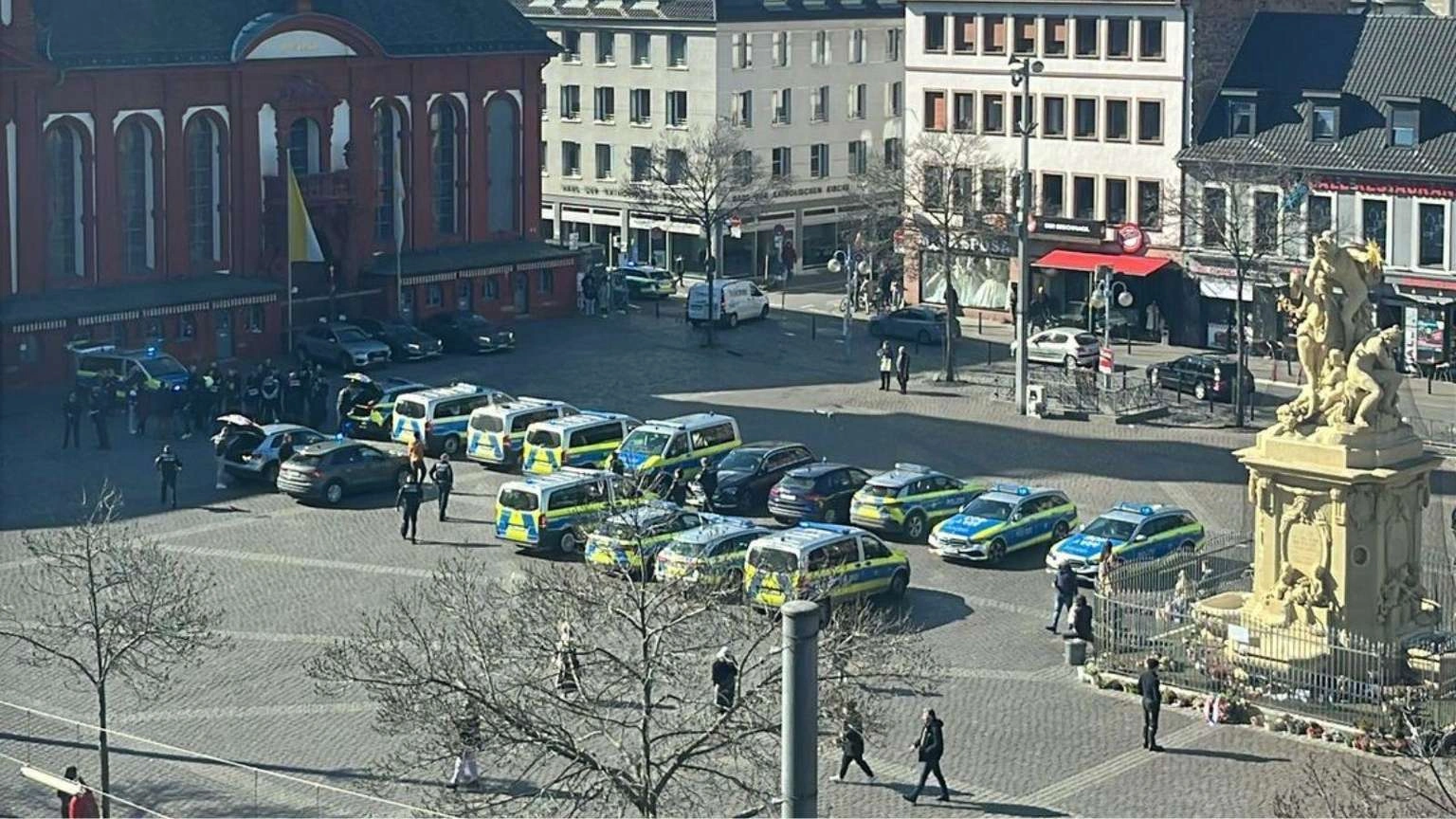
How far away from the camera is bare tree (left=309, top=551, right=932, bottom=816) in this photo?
95.9 feet

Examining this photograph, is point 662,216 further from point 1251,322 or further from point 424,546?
point 424,546

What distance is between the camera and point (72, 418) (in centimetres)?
6350

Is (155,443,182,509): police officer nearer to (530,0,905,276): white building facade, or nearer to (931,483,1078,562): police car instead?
(931,483,1078,562): police car

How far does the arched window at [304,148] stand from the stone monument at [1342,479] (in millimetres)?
47857

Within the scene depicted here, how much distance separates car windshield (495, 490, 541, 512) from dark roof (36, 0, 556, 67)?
1189 inches

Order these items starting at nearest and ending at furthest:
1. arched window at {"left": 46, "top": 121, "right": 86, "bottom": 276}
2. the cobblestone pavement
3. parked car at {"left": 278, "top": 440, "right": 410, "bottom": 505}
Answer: the cobblestone pavement, parked car at {"left": 278, "top": 440, "right": 410, "bottom": 505}, arched window at {"left": 46, "top": 121, "right": 86, "bottom": 276}

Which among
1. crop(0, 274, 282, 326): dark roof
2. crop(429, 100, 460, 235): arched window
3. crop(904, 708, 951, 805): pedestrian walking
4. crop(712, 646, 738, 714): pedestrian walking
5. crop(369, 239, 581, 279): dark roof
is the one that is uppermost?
crop(429, 100, 460, 235): arched window

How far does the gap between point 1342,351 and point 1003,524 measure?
11.8 m

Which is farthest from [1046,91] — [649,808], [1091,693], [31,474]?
[649,808]

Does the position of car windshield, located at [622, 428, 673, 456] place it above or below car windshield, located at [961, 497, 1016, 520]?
above

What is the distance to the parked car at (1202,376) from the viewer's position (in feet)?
228

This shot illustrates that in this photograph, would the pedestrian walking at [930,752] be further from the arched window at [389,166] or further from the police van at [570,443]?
the arched window at [389,166]

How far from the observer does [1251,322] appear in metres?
79.6

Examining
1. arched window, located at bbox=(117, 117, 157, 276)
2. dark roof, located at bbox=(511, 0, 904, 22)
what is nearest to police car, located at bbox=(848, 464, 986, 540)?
arched window, located at bbox=(117, 117, 157, 276)
